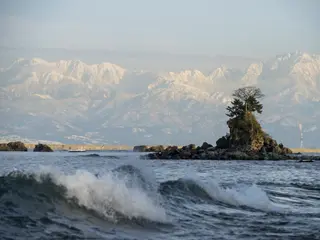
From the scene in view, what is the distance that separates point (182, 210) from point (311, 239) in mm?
7333

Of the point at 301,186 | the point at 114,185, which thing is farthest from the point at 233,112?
the point at 114,185

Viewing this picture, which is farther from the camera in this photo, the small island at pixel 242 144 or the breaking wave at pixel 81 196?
the small island at pixel 242 144

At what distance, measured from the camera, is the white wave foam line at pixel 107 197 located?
2102 centimetres

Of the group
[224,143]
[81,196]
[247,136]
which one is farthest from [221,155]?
[81,196]

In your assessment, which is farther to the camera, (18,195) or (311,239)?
(18,195)

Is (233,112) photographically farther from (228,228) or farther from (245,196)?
(228,228)

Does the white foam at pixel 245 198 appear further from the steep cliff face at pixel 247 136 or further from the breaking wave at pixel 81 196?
the steep cliff face at pixel 247 136

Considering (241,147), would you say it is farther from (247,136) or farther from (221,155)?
(221,155)

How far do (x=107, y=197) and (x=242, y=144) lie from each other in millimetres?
113155

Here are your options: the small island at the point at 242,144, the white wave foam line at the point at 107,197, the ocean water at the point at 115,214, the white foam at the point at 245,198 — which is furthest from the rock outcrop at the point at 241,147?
the white wave foam line at the point at 107,197

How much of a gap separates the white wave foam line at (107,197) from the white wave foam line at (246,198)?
22.8ft

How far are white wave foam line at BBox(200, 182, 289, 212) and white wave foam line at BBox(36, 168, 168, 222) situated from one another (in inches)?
273

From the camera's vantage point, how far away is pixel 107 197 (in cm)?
2145

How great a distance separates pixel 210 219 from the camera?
913 inches
